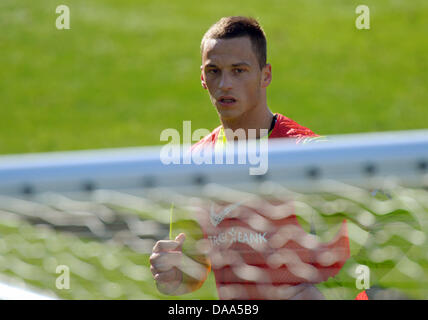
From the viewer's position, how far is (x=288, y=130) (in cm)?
312

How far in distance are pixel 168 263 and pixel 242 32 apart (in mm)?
1249

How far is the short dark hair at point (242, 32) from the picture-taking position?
324 centimetres

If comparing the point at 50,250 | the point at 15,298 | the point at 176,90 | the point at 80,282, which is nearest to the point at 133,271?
the point at 80,282

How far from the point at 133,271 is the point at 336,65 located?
10.5 m

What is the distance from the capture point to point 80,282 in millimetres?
4703

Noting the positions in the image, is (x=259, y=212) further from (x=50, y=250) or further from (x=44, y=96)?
(x=44, y=96)

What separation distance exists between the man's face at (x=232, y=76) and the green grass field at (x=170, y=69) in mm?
8644

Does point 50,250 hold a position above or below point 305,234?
above
